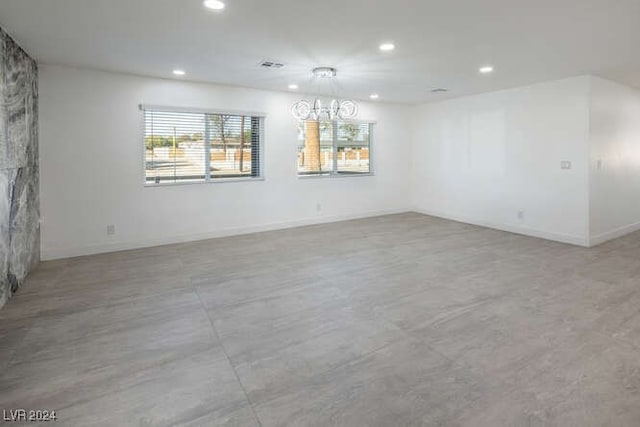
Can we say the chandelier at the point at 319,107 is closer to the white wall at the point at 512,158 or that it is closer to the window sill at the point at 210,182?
the window sill at the point at 210,182

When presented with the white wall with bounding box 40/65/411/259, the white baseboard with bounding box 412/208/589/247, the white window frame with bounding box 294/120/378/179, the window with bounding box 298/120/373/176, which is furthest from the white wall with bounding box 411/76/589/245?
the white wall with bounding box 40/65/411/259

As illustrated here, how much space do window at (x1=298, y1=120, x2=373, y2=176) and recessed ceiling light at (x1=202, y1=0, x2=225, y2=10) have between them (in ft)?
13.0

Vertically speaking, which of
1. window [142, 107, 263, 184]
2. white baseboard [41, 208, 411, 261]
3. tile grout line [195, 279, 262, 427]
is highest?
window [142, 107, 263, 184]

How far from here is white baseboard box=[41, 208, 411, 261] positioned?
493 cm

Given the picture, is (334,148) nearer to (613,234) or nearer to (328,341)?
(613,234)

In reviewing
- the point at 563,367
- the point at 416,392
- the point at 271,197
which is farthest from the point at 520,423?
the point at 271,197

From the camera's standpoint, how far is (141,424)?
184 cm

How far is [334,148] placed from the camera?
750 centimetres

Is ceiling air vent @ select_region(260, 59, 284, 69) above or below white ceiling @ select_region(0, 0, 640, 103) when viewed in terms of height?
above

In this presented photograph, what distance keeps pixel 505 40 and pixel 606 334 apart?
2.83 meters

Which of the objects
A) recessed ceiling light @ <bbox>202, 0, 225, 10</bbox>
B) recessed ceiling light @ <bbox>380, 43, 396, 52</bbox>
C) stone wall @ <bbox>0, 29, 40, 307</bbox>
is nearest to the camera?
recessed ceiling light @ <bbox>202, 0, 225, 10</bbox>

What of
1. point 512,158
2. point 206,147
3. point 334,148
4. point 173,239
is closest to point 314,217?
point 334,148

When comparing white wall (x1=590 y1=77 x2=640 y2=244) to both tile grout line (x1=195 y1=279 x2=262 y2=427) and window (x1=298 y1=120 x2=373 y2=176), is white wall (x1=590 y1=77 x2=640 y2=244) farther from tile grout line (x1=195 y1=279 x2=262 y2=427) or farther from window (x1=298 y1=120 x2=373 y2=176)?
tile grout line (x1=195 y1=279 x2=262 y2=427)

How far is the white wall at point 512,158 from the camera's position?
215 inches
